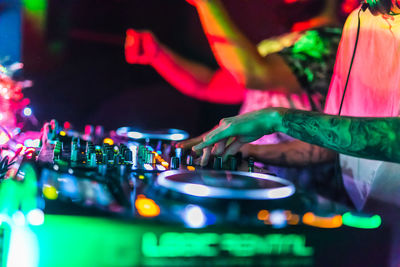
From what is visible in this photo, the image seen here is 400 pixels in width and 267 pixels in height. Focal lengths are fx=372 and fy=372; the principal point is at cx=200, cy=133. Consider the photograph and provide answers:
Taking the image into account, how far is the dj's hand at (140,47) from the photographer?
6.41 ft

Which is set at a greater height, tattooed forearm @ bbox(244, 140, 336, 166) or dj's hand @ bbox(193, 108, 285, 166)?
dj's hand @ bbox(193, 108, 285, 166)

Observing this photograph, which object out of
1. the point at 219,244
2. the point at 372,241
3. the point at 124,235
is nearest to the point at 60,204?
the point at 124,235

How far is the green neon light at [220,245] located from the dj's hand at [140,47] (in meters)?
1.43

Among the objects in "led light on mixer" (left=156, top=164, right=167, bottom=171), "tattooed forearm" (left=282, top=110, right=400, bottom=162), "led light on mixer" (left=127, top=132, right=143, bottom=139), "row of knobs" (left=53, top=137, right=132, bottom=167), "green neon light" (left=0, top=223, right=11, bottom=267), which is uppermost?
"tattooed forearm" (left=282, top=110, right=400, bottom=162)

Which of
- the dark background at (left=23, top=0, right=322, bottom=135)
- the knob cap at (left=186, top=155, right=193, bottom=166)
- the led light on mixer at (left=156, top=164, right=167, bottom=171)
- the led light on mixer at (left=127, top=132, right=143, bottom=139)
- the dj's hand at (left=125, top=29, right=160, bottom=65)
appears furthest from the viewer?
the dj's hand at (left=125, top=29, right=160, bottom=65)

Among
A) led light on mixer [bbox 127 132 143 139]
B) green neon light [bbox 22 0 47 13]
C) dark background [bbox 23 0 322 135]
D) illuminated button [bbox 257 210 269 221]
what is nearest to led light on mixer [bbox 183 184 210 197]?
illuminated button [bbox 257 210 269 221]

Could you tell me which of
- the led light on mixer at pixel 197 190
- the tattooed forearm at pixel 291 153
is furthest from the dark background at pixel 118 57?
the led light on mixer at pixel 197 190

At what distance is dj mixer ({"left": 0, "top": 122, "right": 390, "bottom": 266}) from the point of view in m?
0.68

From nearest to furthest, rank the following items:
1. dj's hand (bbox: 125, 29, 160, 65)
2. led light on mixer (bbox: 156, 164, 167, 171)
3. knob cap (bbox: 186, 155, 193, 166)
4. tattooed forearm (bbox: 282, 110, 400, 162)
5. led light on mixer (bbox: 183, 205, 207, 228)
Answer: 1. led light on mixer (bbox: 183, 205, 207, 228)
2. tattooed forearm (bbox: 282, 110, 400, 162)
3. led light on mixer (bbox: 156, 164, 167, 171)
4. knob cap (bbox: 186, 155, 193, 166)
5. dj's hand (bbox: 125, 29, 160, 65)

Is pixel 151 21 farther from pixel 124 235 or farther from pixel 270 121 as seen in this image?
pixel 124 235

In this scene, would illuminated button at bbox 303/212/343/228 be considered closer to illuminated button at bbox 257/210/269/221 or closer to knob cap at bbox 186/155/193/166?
illuminated button at bbox 257/210/269/221

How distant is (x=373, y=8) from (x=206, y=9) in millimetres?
811

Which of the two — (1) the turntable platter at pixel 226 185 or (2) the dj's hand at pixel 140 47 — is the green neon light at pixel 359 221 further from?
(2) the dj's hand at pixel 140 47

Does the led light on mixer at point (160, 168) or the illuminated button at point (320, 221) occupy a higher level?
the led light on mixer at point (160, 168)
